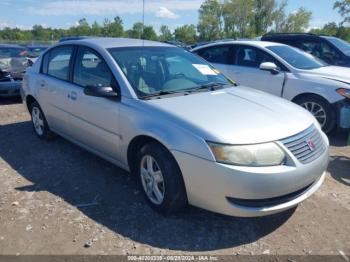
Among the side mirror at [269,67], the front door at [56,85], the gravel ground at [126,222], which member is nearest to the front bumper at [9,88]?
the front door at [56,85]

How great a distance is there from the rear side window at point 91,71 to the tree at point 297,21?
6374 centimetres

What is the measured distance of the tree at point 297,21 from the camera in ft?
204

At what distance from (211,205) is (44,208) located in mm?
1748

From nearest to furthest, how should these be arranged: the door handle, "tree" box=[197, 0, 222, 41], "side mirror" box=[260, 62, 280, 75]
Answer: the door handle < "side mirror" box=[260, 62, 280, 75] < "tree" box=[197, 0, 222, 41]

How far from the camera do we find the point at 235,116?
10.3ft

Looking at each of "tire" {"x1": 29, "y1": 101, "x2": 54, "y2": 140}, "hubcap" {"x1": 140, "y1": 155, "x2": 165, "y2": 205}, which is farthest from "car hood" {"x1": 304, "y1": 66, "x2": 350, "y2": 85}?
"tire" {"x1": 29, "y1": 101, "x2": 54, "y2": 140}

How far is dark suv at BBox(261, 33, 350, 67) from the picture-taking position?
8609 millimetres

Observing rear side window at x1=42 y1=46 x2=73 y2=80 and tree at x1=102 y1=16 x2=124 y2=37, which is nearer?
rear side window at x1=42 y1=46 x2=73 y2=80

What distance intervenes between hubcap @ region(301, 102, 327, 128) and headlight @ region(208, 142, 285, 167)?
3287mm

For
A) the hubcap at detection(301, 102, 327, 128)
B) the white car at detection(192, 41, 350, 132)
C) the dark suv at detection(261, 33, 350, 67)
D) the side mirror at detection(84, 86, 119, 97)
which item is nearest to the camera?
the side mirror at detection(84, 86, 119, 97)

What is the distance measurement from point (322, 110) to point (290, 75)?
0.83 m

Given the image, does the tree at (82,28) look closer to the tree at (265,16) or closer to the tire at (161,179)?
the tree at (265,16)

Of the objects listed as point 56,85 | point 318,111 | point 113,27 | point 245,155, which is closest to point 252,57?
point 318,111

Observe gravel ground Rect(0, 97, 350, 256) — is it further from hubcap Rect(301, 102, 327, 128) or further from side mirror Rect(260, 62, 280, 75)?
side mirror Rect(260, 62, 280, 75)
